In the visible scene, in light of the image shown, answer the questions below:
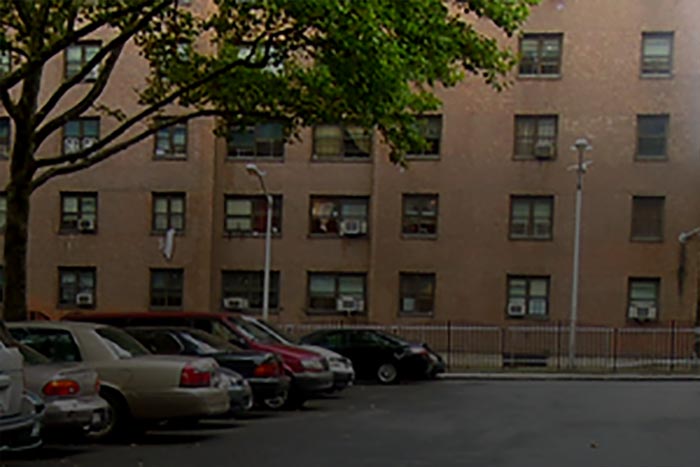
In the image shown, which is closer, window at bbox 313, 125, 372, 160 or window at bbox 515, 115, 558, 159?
window at bbox 515, 115, 558, 159

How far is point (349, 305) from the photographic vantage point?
37.6 m

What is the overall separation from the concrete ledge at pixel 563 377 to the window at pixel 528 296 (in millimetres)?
8279

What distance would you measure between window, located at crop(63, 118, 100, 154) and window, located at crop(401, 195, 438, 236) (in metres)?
12.0

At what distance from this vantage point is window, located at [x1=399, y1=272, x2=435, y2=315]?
37500 mm

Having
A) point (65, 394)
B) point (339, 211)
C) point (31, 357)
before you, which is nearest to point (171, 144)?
point (339, 211)

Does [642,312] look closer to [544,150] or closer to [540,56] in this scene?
[544,150]

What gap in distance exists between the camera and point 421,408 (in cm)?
1781

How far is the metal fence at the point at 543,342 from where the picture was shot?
34750 millimetres

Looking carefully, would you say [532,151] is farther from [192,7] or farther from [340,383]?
[340,383]

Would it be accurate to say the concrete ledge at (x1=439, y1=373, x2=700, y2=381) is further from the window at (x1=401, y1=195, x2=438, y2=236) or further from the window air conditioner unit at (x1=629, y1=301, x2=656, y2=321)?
the window at (x1=401, y1=195, x2=438, y2=236)

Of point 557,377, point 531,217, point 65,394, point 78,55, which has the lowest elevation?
point 557,377

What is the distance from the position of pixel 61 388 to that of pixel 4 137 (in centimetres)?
3094

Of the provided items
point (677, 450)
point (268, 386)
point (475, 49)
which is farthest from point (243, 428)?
point (475, 49)

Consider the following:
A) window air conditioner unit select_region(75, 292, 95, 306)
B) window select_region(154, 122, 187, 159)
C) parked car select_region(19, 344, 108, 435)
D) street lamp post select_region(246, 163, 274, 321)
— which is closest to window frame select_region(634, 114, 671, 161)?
street lamp post select_region(246, 163, 274, 321)
